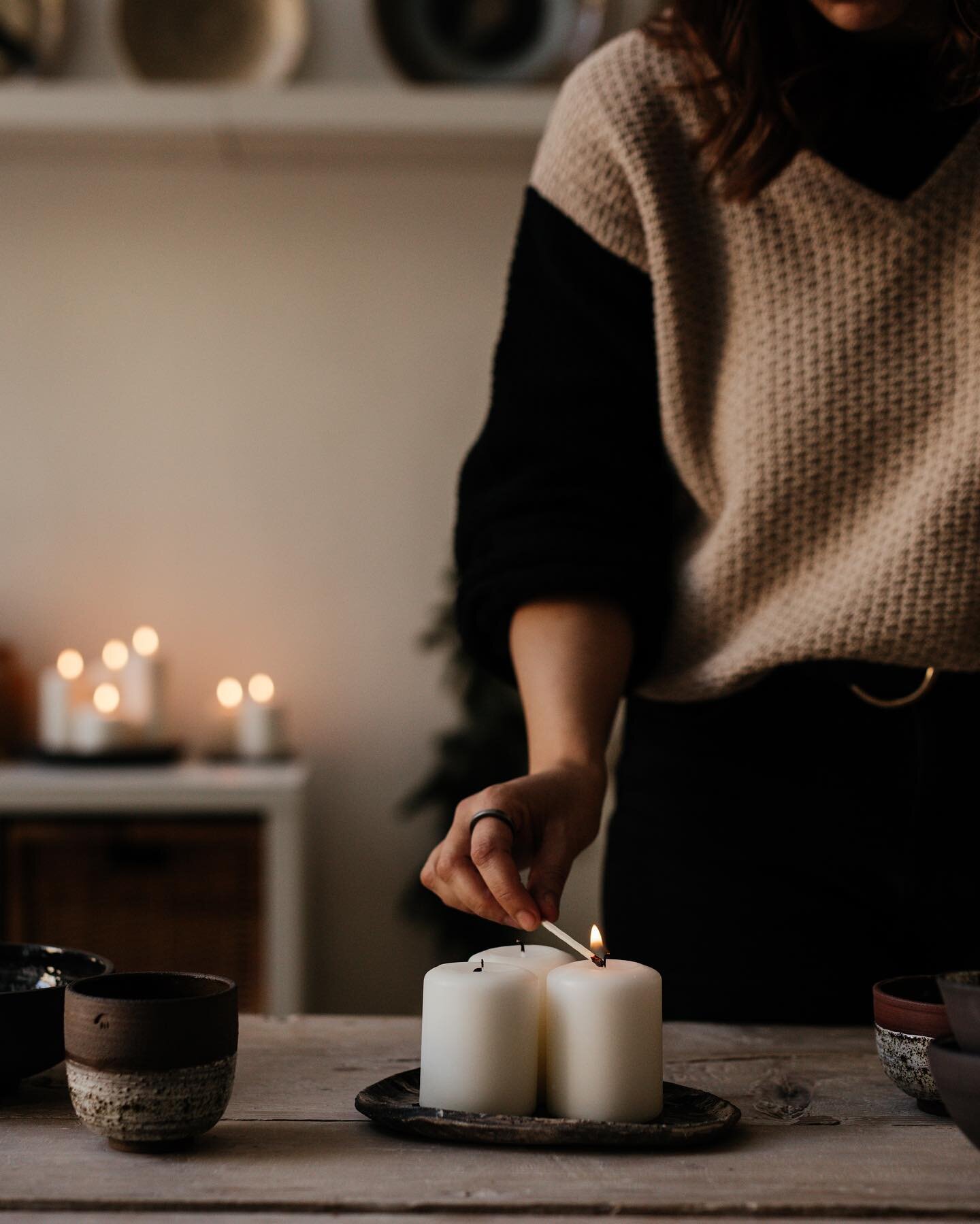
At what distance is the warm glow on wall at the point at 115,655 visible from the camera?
2.40 m

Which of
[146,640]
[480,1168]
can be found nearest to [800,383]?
[480,1168]

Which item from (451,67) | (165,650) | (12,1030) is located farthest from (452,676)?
(12,1030)

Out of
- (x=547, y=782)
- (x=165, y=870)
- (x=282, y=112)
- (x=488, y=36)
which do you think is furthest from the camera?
(x=488, y=36)

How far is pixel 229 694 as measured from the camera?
2.43 meters

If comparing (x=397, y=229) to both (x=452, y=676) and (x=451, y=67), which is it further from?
(x=452, y=676)

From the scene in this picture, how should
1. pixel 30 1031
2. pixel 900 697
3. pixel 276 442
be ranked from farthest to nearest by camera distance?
1. pixel 276 442
2. pixel 900 697
3. pixel 30 1031

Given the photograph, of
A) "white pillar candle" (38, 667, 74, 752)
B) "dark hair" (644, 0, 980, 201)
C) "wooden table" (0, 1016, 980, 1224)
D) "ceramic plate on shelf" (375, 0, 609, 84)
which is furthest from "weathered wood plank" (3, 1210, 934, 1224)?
"ceramic plate on shelf" (375, 0, 609, 84)

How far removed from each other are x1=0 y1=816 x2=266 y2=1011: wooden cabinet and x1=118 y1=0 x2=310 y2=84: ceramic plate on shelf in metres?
1.39

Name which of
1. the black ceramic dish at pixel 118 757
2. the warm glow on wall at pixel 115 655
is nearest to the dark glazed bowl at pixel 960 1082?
the black ceramic dish at pixel 118 757

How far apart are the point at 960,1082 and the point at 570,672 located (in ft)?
1.30

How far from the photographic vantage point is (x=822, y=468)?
823 millimetres

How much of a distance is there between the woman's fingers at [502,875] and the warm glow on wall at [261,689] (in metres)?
1.79

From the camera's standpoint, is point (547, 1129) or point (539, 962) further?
point (539, 962)

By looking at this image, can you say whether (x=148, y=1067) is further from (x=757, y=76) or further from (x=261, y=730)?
(x=261, y=730)
